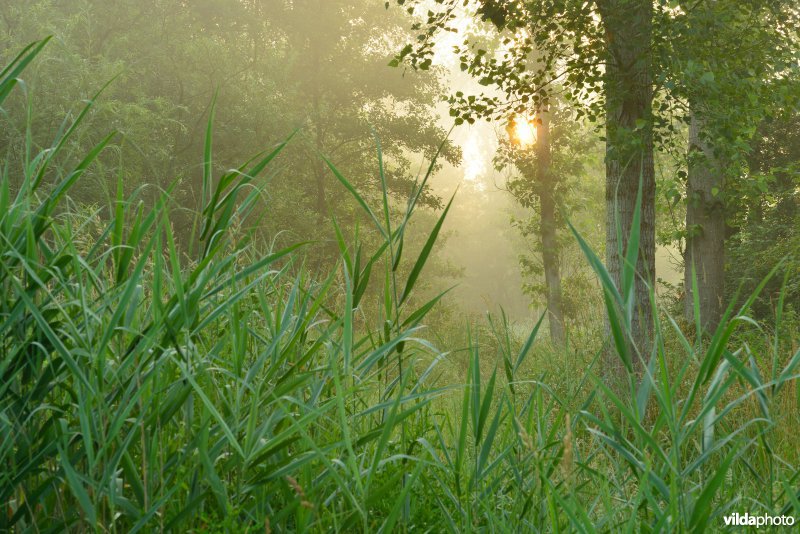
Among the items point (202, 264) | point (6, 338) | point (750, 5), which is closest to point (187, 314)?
point (202, 264)

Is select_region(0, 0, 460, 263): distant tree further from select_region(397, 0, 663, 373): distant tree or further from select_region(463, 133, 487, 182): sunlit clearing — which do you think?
select_region(463, 133, 487, 182): sunlit clearing

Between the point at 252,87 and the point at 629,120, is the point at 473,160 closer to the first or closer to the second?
the point at 252,87

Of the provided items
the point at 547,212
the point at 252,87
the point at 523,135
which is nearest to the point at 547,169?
the point at 547,212

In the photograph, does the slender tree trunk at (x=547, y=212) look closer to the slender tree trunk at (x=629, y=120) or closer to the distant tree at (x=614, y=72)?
the distant tree at (x=614, y=72)

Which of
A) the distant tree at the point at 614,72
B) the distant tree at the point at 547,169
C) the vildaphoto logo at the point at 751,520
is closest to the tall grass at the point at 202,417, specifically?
the vildaphoto logo at the point at 751,520

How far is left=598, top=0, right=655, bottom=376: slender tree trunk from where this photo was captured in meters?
7.54

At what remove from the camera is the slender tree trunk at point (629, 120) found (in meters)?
7.54

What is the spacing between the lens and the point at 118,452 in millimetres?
1749

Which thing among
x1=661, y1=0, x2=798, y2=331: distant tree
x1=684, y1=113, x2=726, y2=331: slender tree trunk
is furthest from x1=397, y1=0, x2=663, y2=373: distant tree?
x1=684, y1=113, x2=726, y2=331: slender tree trunk

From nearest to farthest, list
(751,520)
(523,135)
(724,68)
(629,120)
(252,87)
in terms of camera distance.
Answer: (751,520), (724,68), (629,120), (523,135), (252,87)

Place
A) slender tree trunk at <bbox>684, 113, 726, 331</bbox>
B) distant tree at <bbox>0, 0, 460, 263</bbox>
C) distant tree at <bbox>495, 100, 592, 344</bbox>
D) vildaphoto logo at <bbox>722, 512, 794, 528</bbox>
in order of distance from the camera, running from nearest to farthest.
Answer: vildaphoto logo at <bbox>722, 512, 794, 528</bbox> < slender tree trunk at <bbox>684, 113, 726, 331</bbox> < distant tree at <bbox>0, 0, 460, 263</bbox> < distant tree at <bbox>495, 100, 592, 344</bbox>

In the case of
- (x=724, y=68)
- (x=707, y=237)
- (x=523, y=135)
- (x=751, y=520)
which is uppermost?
(x=523, y=135)

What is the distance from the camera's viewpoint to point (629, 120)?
8.38 m

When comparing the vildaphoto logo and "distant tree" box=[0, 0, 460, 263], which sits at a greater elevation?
"distant tree" box=[0, 0, 460, 263]
